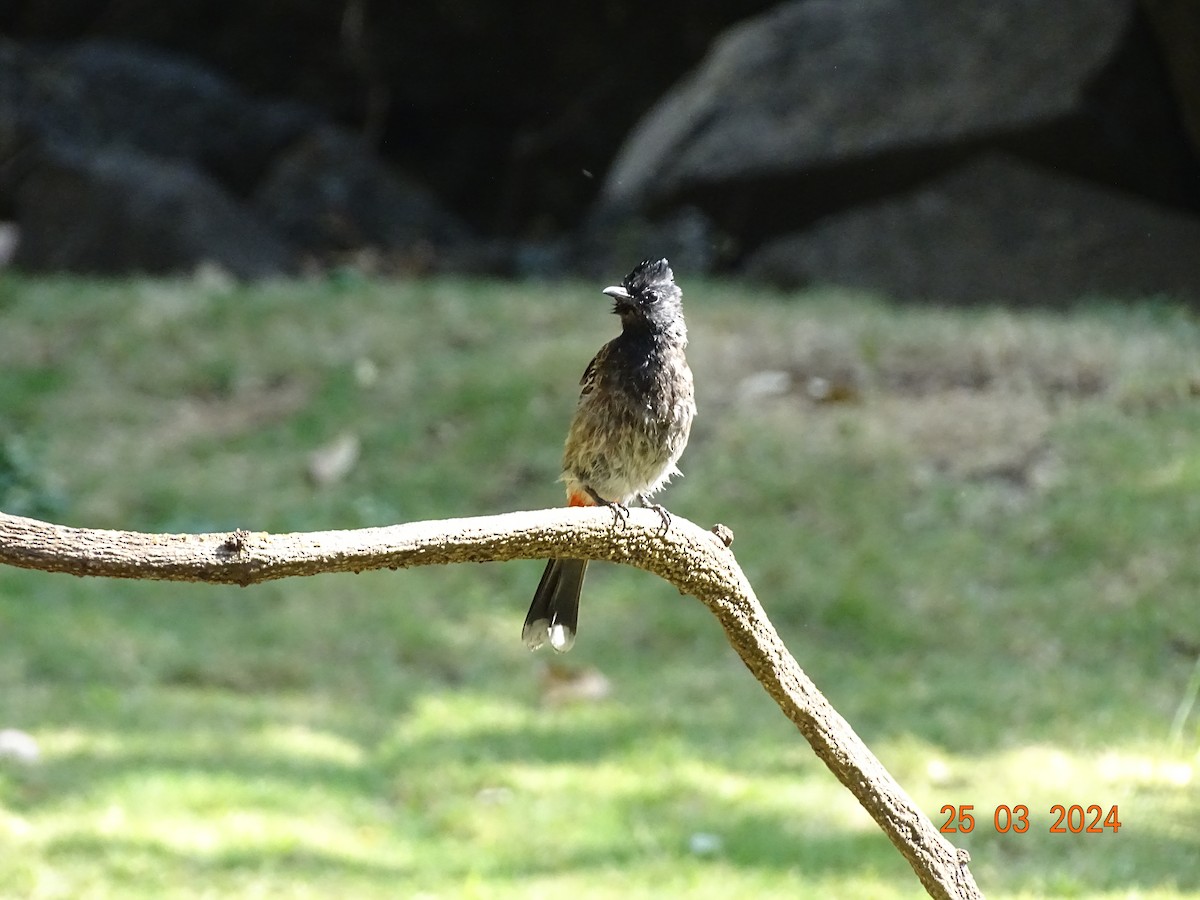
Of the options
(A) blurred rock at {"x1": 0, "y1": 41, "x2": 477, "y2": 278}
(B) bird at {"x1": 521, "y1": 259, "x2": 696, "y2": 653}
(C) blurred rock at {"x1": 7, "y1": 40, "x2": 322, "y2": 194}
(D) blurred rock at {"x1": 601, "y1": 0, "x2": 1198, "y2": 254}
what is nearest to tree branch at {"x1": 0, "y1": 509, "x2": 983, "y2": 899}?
(B) bird at {"x1": 521, "y1": 259, "x2": 696, "y2": 653}

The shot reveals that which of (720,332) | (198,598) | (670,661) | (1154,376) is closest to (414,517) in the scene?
(198,598)

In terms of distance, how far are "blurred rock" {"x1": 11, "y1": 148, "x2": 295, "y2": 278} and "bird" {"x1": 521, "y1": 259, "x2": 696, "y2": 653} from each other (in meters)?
7.02

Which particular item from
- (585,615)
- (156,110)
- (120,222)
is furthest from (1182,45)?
(156,110)

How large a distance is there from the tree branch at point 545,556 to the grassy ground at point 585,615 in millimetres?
1106

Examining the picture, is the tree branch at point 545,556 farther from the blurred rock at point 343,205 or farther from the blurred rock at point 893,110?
the blurred rock at point 343,205

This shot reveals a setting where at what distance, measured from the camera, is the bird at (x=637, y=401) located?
3672 millimetres

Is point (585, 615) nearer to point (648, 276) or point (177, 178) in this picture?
point (648, 276)

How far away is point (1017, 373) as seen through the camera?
6.92m

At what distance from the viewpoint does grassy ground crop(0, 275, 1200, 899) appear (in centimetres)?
394

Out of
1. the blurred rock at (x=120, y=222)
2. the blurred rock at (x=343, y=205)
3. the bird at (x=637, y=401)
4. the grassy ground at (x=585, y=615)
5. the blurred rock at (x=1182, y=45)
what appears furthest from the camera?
the blurred rock at (x=343, y=205)

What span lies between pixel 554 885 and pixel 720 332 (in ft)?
14.6

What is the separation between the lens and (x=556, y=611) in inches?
129
